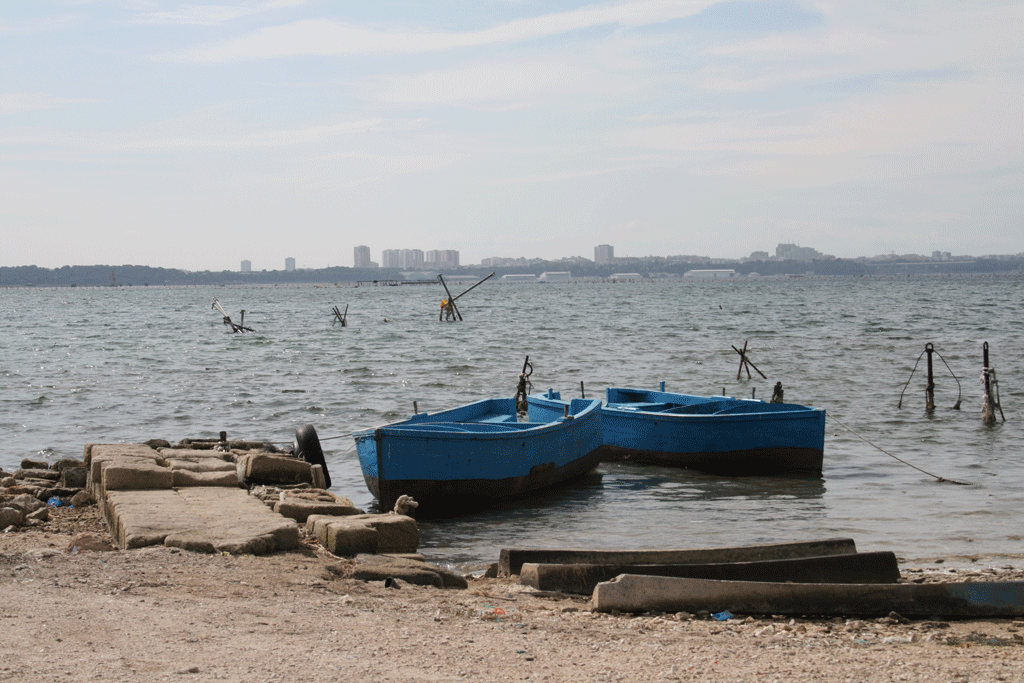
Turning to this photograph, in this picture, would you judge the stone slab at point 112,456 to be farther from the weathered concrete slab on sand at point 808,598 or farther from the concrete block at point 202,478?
the weathered concrete slab on sand at point 808,598

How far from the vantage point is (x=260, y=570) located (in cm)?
654

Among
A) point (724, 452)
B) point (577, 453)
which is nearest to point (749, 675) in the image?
point (577, 453)

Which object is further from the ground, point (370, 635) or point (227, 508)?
point (227, 508)

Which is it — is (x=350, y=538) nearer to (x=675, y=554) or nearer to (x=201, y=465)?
(x=675, y=554)

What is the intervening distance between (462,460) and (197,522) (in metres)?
4.70

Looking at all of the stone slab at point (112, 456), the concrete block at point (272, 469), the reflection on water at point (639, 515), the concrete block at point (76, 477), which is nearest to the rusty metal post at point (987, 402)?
the reflection on water at point (639, 515)

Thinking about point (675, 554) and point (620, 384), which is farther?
point (620, 384)

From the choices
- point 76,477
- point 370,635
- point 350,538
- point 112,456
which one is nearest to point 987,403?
point 350,538

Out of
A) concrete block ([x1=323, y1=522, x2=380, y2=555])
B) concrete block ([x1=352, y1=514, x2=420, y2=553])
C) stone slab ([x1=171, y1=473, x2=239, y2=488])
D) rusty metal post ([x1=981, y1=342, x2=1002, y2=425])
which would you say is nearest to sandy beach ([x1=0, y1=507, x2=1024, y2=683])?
concrete block ([x1=323, y1=522, x2=380, y2=555])

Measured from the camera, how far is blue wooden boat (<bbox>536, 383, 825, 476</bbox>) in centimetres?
1450

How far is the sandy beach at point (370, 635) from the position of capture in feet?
15.6

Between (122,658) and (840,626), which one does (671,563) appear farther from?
(122,658)

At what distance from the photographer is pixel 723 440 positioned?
14672 millimetres

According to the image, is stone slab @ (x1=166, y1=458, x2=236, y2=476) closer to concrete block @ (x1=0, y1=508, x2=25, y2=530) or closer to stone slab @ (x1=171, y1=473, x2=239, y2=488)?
stone slab @ (x1=171, y1=473, x2=239, y2=488)
